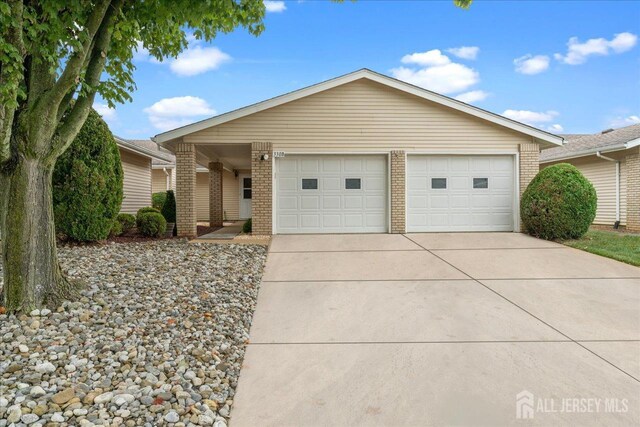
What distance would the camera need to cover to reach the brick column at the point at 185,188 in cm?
1023

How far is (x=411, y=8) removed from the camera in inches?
431

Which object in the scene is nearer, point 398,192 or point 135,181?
point 398,192

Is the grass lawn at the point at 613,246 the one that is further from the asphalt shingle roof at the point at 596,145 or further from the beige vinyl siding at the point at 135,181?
the beige vinyl siding at the point at 135,181

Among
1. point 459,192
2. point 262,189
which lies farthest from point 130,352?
point 459,192

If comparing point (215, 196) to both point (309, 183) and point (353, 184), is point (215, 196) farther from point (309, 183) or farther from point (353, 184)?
point (353, 184)

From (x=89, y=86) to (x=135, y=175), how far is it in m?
11.1

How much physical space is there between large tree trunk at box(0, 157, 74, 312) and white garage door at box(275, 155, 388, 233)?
21.5 feet

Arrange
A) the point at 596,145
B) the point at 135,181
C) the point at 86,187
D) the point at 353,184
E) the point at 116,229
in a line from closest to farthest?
the point at 86,187 < the point at 116,229 < the point at 353,184 < the point at 596,145 < the point at 135,181

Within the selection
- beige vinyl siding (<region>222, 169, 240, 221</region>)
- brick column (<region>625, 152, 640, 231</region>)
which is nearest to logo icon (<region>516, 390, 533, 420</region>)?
brick column (<region>625, 152, 640, 231</region>)

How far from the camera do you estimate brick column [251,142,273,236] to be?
33.6 ft

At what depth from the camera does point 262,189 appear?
10.2 metres

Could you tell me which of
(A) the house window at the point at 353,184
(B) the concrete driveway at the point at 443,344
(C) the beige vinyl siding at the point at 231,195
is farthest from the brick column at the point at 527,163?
(C) the beige vinyl siding at the point at 231,195

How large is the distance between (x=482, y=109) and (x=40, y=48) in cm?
989

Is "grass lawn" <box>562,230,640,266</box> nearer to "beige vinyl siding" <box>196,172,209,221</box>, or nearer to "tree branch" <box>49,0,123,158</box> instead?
"tree branch" <box>49,0,123,158</box>
